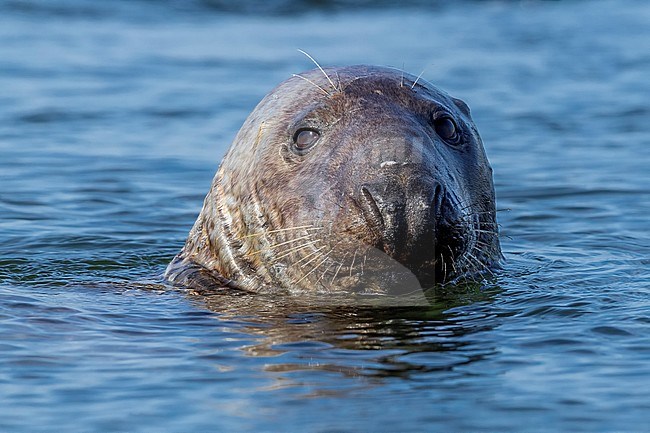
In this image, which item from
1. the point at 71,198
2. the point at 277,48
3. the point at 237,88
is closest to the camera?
the point at 71,198

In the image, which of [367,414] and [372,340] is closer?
[367,414]

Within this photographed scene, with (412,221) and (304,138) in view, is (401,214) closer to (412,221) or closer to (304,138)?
(412,221)

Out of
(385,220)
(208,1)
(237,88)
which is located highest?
(208,1)

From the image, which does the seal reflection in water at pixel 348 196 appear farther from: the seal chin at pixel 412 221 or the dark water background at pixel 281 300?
the dark water background at pixel 281 300

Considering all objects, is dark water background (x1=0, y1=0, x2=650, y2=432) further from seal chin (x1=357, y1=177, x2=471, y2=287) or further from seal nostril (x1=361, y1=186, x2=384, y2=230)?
seal nostril (x1=361, y1=186, x2=384, y2=230)

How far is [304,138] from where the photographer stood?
7008 mm

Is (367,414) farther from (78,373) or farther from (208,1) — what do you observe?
(208,1)

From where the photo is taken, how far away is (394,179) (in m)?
6.17

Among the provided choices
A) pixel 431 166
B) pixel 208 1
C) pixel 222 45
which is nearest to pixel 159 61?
pixel 222 45

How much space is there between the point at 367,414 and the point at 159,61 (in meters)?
14.3

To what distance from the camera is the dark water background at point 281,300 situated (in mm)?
5324

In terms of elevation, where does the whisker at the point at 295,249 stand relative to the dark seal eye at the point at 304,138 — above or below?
below

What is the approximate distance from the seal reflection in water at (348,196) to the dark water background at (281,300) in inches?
9.2

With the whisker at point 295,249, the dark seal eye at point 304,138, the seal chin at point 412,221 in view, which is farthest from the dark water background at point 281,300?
the dark seal eye at point 304,138
